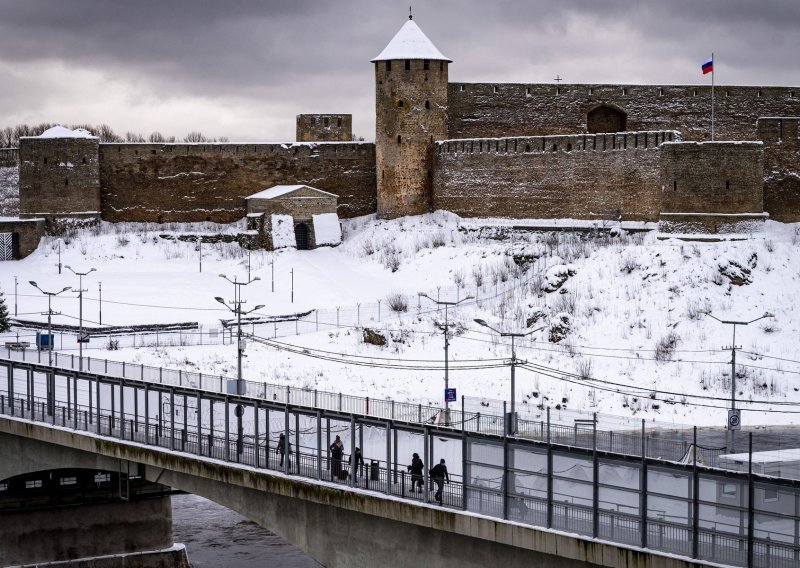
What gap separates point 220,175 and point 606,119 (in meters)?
15.1

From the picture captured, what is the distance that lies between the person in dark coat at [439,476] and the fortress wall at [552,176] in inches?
1140

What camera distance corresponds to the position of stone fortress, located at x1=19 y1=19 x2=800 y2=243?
4675 centimetres

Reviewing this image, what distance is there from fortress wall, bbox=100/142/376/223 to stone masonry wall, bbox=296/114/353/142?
2.15 meters

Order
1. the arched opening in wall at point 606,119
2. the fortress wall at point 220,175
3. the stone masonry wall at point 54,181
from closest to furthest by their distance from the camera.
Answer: the arched opening in wall at point 606,119, the stone masonry wall at point 54,181, the fortress wall at point 220,175

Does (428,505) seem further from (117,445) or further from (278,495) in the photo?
(117,445)

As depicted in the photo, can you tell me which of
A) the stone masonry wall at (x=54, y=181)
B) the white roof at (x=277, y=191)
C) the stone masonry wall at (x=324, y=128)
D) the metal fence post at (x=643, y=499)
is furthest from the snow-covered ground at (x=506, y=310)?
the metal fence post at (x=643, y=499)

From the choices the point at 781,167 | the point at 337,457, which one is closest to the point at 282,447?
the point at 337,457

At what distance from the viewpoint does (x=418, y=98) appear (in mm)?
54469

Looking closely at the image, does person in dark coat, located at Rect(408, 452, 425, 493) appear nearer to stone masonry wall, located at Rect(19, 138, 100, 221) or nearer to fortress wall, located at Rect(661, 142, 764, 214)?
fortress wall, located at Rect(661, 142, 764, 214)

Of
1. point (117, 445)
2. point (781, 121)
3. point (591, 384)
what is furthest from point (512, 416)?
point (781, 121)

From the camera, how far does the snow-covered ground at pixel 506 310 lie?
3947 cm

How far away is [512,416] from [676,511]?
3.84 m

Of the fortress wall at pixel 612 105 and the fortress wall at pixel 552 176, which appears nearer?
the fortress wall at pixel 552 176

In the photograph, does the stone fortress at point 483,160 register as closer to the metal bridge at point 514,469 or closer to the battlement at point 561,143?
the battlement at point 561,143
